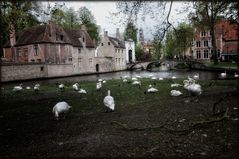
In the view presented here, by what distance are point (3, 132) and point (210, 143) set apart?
6725mm

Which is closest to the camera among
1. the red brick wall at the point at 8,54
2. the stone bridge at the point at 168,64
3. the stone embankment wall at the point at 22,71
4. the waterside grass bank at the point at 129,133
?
the waterside grass bank at the point at 129,133

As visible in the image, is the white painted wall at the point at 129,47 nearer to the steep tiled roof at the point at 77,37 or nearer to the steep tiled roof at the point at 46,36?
the steep tiled roof at the point at 77,37

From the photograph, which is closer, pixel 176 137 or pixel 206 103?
pixel 176 137

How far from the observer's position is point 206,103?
11578mm

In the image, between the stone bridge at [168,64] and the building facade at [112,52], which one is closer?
Answer: the stone bridge at [168,64]

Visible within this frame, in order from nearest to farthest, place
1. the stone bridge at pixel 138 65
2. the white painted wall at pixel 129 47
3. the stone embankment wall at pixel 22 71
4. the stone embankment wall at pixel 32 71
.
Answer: the stone embankment wall at pixel 22 71 → the stone embankment wall at pixel 32 71 → the stone bridge at pixel 138 65 → the white painted wall at pixel 129 47

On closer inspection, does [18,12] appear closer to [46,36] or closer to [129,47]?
[46,36]

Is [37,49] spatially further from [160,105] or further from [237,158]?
[237,158]

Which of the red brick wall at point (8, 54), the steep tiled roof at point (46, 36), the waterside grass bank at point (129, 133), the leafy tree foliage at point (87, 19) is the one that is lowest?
the waterside grass bank at point (129, 133)

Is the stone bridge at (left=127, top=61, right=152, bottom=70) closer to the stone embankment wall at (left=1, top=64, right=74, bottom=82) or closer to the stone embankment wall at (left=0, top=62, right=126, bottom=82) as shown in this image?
the stone embankment wall at (left=0, top=62, right=126, bottom=82)

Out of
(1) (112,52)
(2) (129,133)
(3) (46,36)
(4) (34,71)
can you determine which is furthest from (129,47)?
(2) (129,133)

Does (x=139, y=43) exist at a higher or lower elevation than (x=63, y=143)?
higher

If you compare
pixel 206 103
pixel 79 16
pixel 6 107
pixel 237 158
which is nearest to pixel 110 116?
pixel 206 103

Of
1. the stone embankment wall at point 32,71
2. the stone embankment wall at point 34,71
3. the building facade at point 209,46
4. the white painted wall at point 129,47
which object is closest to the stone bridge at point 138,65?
the building facade at point 209,46
